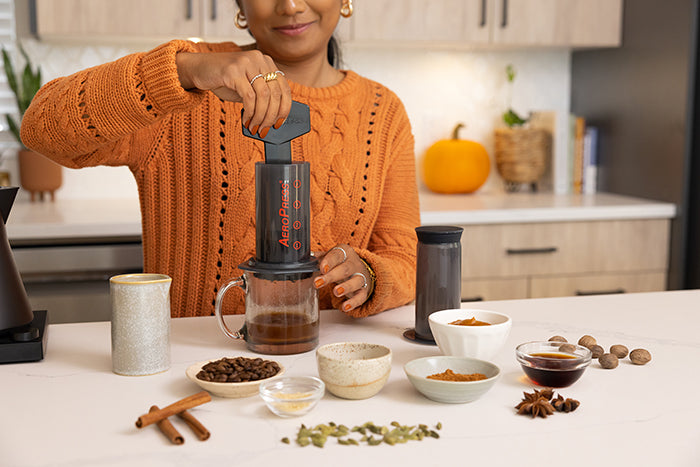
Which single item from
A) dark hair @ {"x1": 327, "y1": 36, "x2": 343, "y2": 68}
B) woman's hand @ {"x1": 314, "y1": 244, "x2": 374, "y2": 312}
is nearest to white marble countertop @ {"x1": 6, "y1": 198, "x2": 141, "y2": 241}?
dark hair @ {"x1": 327, "y1": 36, "x2": 343, "y2": 68}

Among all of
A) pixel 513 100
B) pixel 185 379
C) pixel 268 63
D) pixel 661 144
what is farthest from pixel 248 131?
pixel 513 100

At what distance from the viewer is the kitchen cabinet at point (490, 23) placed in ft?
9.04

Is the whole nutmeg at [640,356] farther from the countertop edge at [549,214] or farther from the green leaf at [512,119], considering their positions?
the green leaf at [512,119]

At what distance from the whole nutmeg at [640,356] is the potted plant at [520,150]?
6.83 feet

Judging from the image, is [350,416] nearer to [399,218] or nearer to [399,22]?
[399,218]

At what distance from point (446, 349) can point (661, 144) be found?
6.82 feet

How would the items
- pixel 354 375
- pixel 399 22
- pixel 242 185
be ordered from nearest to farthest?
A: pixel 354 375 → pixel 242 185 → pixel 399 22

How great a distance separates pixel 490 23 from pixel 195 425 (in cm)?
236

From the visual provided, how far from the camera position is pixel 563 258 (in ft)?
8.93

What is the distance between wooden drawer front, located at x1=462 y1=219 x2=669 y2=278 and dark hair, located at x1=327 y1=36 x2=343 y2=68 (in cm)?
93

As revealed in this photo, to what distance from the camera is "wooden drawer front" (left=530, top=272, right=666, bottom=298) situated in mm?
2721

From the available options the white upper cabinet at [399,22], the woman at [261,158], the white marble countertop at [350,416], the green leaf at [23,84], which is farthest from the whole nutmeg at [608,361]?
the green leaf at [23,84]

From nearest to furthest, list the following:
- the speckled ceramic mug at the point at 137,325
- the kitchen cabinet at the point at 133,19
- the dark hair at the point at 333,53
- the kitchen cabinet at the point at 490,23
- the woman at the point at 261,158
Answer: the speckled ceramic mug at the point at 137,325 < the woman at the point at 261,158 < the dark hair at the point at 333,53 < the kitchen cabinet at the point at 133,19 < the kitchen cabinet at the point at 490,23

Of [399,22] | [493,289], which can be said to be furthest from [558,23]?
[493,289]
